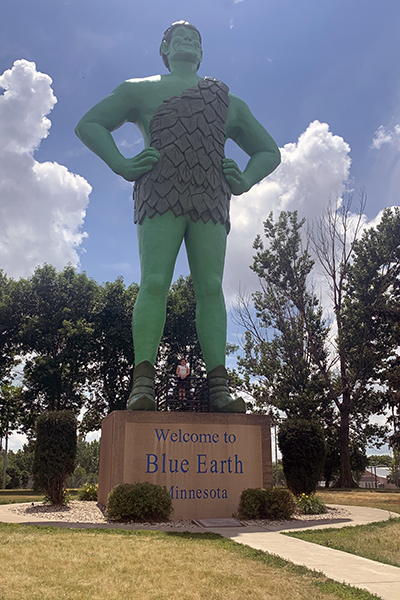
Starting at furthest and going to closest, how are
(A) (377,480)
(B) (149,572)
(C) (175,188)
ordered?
(A) (377,480), (C) (175,188), (B) (149,572)

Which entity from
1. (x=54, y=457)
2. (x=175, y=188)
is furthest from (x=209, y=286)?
(x=54, y=457)

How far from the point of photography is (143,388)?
8562 mm

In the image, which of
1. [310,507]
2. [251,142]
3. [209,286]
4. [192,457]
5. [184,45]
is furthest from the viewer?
[251,142]

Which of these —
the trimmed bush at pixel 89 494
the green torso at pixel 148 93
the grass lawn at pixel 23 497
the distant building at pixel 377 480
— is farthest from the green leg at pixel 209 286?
the distant building at pixel 377 480

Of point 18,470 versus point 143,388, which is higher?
point 143,388

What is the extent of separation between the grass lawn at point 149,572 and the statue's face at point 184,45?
28.8 ft

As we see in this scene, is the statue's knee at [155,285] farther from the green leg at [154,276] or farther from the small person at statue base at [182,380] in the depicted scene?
the small person at statue base at [182,380]

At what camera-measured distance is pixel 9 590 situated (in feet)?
10.8

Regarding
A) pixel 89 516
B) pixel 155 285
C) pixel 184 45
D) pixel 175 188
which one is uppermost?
pixel 184 45

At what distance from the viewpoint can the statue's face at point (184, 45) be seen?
33.2 feet

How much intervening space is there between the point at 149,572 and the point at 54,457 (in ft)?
21.7

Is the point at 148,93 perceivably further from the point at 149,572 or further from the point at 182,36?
the point at 149,572

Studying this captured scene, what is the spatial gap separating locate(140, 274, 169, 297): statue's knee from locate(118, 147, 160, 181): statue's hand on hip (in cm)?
193

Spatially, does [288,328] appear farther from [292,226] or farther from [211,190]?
[211,190]
